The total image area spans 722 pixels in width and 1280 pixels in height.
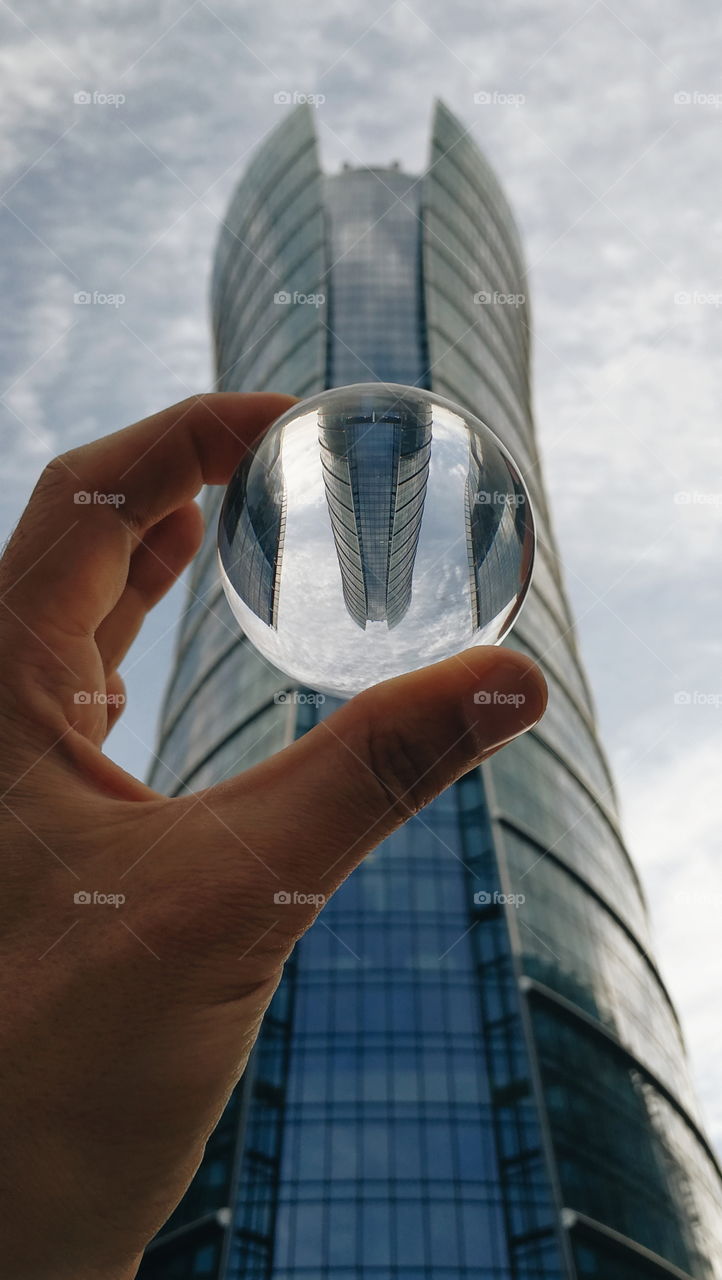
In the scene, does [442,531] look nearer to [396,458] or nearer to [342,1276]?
[396,458]

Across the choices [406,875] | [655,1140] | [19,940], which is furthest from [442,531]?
[655,1140]

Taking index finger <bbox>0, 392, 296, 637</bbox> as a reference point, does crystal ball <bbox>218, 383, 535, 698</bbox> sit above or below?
below

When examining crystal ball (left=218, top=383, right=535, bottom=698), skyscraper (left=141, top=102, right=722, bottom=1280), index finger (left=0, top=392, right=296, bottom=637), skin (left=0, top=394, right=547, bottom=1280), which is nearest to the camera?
skin (left=0, top=394, right=547, bottom=1280)

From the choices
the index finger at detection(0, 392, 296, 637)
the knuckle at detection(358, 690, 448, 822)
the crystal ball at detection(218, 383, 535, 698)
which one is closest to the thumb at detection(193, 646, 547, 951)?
the knuckle at detection(358, 690, 448, 822)

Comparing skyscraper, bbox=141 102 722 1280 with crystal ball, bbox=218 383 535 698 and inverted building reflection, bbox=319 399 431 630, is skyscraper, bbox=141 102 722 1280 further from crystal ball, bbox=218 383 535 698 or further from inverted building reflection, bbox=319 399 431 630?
inverted building reflection, bbox=319 399 431 630

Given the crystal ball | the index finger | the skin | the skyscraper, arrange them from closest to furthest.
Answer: the skin, the crystal ball, the index finger, the skyscraper

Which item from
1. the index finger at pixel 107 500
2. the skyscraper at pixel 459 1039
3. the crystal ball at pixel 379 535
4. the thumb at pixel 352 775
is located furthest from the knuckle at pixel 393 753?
the skyscraper at pixel 459 1039

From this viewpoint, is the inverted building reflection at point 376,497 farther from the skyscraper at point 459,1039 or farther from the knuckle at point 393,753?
the skyscraper at point 459,1039

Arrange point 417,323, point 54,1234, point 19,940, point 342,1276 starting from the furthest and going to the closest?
1. point 417,323
2. point 342,1276
3. point 19,940
4. point 54,1234

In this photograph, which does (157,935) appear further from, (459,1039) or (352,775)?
(459,1039)
